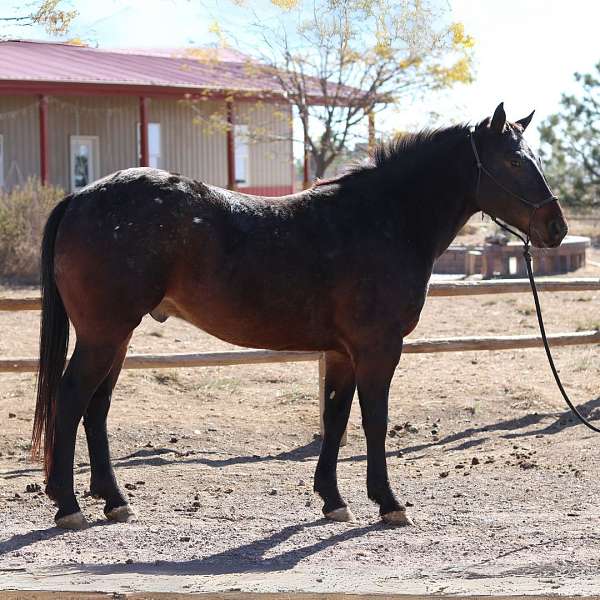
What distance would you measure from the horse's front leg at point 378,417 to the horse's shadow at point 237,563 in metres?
0.37

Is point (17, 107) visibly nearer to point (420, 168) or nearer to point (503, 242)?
point (503, 242)

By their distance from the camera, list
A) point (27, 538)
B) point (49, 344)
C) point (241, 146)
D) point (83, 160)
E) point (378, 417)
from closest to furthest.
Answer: point (27, 538), point (49, 344), point (378, 417), point (83, 160), point (241, 146)

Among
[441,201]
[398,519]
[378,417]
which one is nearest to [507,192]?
[441,201]

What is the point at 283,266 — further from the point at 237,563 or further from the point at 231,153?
the point at 231,153

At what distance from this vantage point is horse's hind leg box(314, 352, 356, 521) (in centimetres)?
597

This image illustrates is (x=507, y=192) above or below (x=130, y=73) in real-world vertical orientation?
below

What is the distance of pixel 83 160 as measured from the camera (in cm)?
2669

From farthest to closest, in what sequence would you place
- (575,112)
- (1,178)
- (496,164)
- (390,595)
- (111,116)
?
1. (575,112)
2. (111,116)
3. (1,178)
4. (496,164)
5. (390,595)

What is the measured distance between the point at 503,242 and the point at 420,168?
13622mm

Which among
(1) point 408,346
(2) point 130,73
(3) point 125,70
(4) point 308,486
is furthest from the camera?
(3) point 125,70

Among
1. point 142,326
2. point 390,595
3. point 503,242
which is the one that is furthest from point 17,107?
point 390,595

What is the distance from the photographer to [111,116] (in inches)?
1062

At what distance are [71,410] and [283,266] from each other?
1.34 metres

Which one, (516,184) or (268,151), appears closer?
(516,184)
